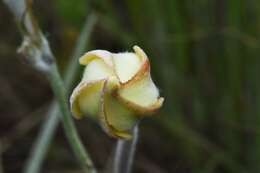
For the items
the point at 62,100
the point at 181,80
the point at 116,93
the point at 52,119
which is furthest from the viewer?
the point at 181,80

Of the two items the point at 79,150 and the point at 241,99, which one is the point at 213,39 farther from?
the point at 79,150

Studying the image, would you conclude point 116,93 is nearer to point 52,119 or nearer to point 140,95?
point 140,95

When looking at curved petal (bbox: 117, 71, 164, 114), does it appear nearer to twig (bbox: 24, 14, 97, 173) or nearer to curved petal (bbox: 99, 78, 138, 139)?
curved petal (bbox: 99, 78, 138, 139)

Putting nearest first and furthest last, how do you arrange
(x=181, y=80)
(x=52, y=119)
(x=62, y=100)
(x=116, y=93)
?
(x=116, y=93) → (x=62, y=100) → (x=52, y=119) → (x=181, y=80)

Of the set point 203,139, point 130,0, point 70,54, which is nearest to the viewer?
point 130,0

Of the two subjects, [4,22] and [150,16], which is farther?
[4,22]

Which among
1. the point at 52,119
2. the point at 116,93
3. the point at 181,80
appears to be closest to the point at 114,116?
the point at 116,93

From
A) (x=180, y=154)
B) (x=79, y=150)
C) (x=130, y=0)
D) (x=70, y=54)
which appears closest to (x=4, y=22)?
(x=70, y=54)
